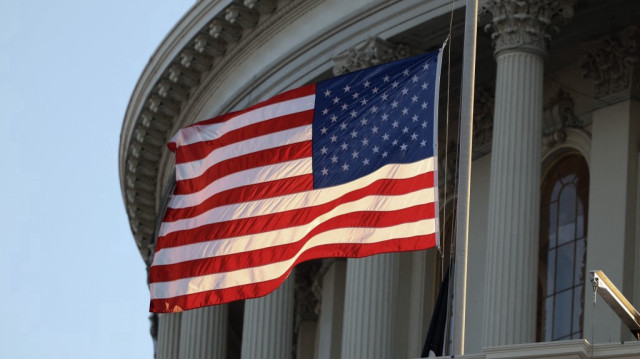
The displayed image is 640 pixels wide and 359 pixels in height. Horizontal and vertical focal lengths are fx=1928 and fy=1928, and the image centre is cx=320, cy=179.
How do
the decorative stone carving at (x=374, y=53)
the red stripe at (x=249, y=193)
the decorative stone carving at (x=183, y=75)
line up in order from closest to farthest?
the red stripe at (x=249, y=193) → the decorative stone carving at (x=374, y=53) → the decorative stone carving at (x=183, y=75)

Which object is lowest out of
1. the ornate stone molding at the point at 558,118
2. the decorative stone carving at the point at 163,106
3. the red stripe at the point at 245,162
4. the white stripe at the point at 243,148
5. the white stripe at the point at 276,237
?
the white stripe at the point at 276,237

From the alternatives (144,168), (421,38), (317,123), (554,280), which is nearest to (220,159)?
(317,123)

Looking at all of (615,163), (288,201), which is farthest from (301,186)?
(615,163)

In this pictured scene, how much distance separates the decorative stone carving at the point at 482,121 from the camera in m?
41.1

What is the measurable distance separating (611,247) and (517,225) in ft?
14.1

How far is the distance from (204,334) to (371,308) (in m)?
8.25

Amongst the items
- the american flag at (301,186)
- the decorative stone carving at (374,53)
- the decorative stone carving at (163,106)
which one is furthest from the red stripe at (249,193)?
the decorative stone carving at (163,106)

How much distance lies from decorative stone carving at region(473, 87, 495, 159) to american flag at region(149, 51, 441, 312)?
35.8ft

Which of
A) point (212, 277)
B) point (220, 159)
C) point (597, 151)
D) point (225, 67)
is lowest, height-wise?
point (212, 277)

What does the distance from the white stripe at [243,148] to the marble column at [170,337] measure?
59.8ft

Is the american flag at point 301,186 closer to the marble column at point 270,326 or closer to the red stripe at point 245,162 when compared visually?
the red stripe at point 245,162

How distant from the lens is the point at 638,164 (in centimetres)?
3831

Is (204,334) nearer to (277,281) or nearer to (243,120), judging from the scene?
(243,120)

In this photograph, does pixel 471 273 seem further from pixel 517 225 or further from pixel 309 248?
pixel 309 248
